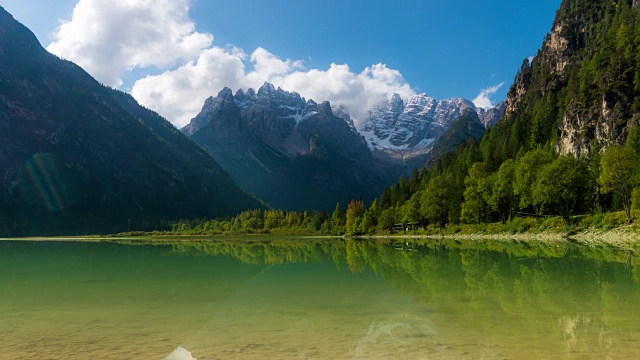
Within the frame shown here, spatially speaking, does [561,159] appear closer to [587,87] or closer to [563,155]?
[563,155]

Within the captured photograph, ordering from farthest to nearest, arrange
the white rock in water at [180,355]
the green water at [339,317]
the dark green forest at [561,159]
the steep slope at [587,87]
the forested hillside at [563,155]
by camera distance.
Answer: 1. the steep slope at [587,87]
2. the forested hillside at [563,155]
3. the dark green forest at [561,159]
4. the green water at [339,317]
5. the white rock in water at [180,355]

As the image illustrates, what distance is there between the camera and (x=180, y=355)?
34.7 ft

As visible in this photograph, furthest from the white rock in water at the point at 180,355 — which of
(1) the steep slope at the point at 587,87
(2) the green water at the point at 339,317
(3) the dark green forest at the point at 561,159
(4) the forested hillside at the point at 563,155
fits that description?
(1) the steep slope at the point at 587,87

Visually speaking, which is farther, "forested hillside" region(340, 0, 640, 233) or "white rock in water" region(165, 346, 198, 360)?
"forested hillside" region(340, 0, 640, 233)

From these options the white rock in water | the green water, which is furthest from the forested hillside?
the white rock in water

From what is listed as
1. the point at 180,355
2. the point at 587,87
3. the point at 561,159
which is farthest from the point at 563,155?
the point at 180,355

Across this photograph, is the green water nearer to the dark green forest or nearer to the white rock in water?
the white rock in water

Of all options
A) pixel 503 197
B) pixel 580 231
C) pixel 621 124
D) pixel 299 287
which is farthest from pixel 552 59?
pixel 299 287

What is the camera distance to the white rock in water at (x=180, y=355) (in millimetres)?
10344

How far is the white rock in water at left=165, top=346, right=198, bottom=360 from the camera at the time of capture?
33.9 feet

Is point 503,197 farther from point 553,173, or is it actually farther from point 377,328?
point 377,328

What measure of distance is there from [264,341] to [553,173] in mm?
73126

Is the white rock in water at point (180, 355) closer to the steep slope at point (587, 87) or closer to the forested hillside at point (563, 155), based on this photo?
the forested hillside at point (563, 155)

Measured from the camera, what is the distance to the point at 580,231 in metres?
63.0
